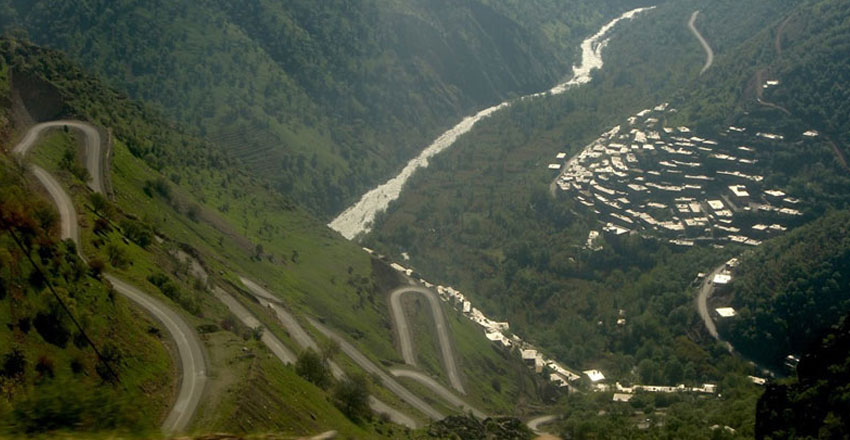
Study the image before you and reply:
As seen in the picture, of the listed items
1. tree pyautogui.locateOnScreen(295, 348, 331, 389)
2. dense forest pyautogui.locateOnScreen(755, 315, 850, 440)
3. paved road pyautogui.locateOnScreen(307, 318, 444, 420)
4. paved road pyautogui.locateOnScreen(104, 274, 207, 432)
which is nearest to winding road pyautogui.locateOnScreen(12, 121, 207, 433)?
paved road pyautogui.locateOnScreen(104, 274, 207, 432)

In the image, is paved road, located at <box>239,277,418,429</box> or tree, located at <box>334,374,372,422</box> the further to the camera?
paved road, located at <box>239,277,418,429</box>

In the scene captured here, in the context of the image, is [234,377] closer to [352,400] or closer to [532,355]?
[352,400]

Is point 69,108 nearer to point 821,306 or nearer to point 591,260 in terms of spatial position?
point 591,260

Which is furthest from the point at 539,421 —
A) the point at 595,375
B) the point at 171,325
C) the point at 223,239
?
the point at 171,325

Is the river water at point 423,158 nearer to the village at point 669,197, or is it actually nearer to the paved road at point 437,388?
the village at point 669,197

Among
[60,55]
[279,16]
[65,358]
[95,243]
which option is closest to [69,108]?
[60,55]

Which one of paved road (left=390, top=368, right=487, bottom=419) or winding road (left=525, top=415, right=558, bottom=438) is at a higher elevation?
paved road (left=390, top=368, right=487, bottom=419)

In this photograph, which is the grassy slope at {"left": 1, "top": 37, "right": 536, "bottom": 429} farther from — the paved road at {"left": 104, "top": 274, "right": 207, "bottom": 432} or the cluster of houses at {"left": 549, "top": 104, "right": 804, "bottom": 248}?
the cluster of houses at {"left": 549, "top": 104, "right": 804, "bottom": 248}
